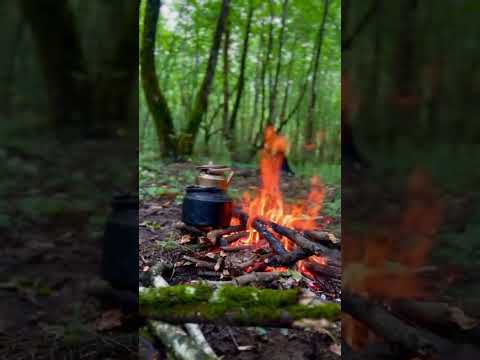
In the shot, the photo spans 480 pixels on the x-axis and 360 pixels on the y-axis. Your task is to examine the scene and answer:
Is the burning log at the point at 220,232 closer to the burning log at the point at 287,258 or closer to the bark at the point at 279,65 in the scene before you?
the burning log at the point at 287,258

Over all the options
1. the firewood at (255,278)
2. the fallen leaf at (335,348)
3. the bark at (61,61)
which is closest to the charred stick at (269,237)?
the firewood at (255,278)

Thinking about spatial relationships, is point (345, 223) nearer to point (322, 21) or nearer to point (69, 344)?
point (322, 21)

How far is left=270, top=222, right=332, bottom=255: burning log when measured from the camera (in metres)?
1.91

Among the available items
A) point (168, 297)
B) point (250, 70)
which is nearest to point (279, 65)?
point (250, 70)

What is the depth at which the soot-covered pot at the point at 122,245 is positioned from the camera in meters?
1.82

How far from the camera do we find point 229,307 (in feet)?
5.48

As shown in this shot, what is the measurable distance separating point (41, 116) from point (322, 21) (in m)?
1.53

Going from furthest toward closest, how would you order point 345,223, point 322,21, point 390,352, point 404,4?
point 404,4
point 345,223
point 322,21
point 390,352

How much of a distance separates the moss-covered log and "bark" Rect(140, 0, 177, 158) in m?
0.75

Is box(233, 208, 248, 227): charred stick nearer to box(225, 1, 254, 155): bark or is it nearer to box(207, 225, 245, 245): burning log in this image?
box(207, 225, 245, 245): burning log

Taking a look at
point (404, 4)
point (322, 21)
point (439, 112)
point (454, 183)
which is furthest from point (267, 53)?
point (454, 183)

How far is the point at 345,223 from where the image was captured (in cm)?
231

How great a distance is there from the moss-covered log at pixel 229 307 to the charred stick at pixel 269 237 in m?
0.24

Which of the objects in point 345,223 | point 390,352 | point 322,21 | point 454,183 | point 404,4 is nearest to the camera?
point 390,352
